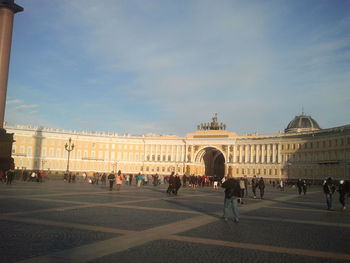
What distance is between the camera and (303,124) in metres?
105

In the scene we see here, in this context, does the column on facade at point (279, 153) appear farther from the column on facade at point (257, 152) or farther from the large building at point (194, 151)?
the column on facade at point (257, 152)

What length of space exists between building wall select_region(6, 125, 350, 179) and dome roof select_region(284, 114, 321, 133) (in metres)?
11.9

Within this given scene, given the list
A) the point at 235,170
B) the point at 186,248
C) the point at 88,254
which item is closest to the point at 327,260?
the point at 186,248

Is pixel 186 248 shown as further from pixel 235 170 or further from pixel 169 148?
pixel 169 148

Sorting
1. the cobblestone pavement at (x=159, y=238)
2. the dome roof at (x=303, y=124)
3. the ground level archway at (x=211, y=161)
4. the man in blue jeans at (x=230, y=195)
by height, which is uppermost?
the dome roof at (x=303, y=124)

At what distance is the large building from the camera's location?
8912 centimetres

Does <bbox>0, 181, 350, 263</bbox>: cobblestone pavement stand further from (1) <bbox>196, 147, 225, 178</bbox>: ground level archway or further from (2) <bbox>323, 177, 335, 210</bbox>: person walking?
(1) <bbox>196, 147, 225, 178</bbox>: ground level archway

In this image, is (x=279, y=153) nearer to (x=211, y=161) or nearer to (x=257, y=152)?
(x=257, y=152)

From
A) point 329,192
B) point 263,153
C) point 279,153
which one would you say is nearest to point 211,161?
point 263,153

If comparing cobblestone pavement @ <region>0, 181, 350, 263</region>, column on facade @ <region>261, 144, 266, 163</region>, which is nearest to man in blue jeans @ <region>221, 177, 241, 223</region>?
cobblestone pavement @ <region>0, 181, 350, 263</region>

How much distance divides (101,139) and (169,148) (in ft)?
70.7

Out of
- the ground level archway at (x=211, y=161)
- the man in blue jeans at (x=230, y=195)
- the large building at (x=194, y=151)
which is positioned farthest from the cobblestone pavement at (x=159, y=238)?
the ground level archway at (x=211, y=161)

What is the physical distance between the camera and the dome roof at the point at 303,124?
10414 centimetres

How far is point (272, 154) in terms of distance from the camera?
3866 inches
